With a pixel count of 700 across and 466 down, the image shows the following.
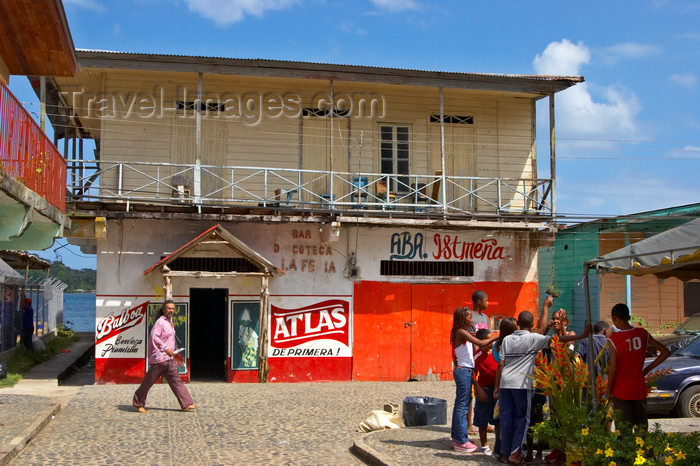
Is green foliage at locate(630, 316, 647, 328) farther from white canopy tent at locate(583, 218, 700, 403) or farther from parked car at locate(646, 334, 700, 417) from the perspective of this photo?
white canopy tent at locate(583, 218, 700, 403)

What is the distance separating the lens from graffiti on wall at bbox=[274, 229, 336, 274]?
16422 mm

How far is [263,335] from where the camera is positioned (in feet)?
51.8

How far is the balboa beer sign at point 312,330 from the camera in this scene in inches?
639

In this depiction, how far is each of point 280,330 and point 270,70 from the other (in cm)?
577

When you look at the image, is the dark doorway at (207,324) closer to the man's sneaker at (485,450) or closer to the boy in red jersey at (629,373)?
the man's sneaker at (485,450)

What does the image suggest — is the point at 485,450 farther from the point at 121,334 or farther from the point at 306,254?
the point at 121,334

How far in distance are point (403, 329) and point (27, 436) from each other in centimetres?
932

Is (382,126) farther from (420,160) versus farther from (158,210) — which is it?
(158,210)

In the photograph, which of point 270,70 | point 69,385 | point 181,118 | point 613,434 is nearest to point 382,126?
point 270,70

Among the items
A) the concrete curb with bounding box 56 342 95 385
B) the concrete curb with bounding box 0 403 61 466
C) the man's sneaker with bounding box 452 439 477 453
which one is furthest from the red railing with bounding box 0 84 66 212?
the concrete curb with bounding box 56 342 95 385

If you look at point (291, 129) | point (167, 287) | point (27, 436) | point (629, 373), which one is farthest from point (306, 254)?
point (629, 373)

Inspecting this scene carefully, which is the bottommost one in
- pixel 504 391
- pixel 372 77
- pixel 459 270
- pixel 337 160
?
pixel 504 391

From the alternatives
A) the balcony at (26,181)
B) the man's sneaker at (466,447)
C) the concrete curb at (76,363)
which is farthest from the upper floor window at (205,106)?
the man's sneaker at (466,447)

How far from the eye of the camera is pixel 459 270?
1731 centimetres
